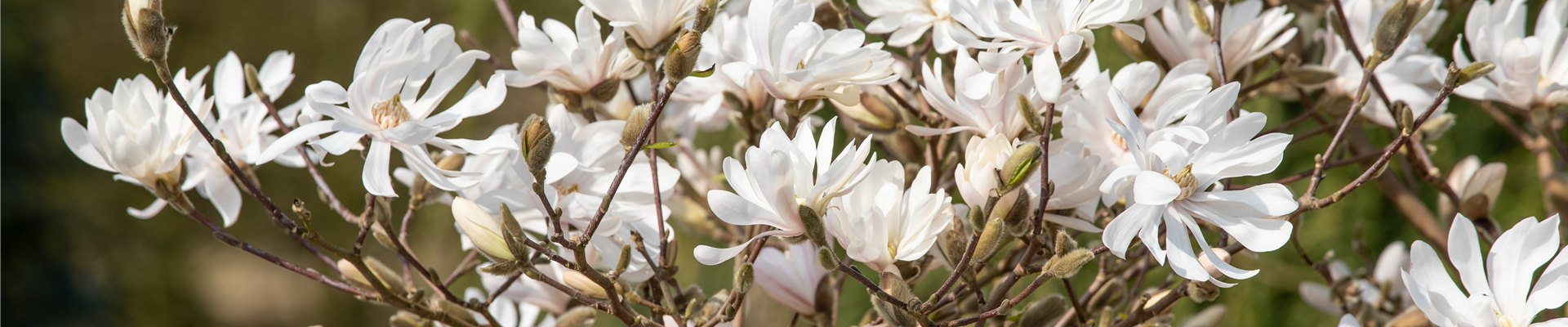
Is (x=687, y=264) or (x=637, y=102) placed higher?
(x=637, y=102)

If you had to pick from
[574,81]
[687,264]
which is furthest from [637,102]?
[687,264]

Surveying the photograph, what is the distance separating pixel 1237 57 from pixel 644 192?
0.27 metres

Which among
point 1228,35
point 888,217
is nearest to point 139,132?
point 888,217

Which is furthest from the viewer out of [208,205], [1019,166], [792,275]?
[208,205]

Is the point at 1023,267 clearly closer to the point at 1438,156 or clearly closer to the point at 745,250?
the point at 745,250

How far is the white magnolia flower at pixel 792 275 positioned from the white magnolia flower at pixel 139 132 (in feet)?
0.73

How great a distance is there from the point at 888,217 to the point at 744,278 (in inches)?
2.0

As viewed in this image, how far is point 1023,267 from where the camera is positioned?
31 cm

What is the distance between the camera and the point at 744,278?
0.30m

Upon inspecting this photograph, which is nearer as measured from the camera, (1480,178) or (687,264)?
(1480,178)

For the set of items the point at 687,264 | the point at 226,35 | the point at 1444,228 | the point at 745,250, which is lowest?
the point at 687,264

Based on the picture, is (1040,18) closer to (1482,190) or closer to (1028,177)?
(1028,177)

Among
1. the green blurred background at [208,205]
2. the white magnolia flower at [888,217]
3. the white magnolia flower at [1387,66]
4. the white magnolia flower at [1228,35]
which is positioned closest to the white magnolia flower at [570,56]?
the white magnolia flower at [888,217]

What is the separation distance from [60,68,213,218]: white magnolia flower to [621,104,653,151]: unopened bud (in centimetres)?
17
